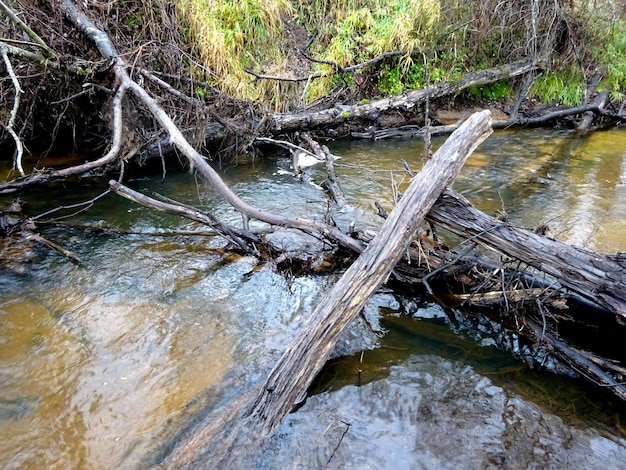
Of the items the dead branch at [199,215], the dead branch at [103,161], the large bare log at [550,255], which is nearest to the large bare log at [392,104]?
the dead branch at [103,161]

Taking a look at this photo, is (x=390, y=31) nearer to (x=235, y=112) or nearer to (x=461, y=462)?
(x=235, y=112)

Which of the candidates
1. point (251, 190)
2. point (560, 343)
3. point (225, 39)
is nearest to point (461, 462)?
point (560, 343)

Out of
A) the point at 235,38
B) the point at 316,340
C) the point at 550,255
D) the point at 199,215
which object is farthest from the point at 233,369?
the point at 235,38

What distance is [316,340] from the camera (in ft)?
8.07

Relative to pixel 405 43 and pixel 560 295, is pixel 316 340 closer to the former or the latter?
pixel 560 295

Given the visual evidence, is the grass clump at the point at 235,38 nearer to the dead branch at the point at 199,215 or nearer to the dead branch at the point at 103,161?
the dead branch at the point at 103,161

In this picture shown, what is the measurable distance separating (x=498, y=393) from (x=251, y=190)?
400cm

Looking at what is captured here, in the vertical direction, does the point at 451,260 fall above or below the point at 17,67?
below

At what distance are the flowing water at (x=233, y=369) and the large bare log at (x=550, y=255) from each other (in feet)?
1.85

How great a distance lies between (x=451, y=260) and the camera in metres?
3.26

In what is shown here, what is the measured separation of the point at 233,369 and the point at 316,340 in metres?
0.77

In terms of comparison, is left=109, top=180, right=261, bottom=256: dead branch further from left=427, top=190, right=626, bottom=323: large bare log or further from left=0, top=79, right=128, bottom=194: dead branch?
left=427, top=190, right=626, bottom=323: large bare log

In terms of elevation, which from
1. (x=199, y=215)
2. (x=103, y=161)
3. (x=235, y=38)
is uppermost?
(x=235, y=38)

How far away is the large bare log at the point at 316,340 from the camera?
2258 mm
